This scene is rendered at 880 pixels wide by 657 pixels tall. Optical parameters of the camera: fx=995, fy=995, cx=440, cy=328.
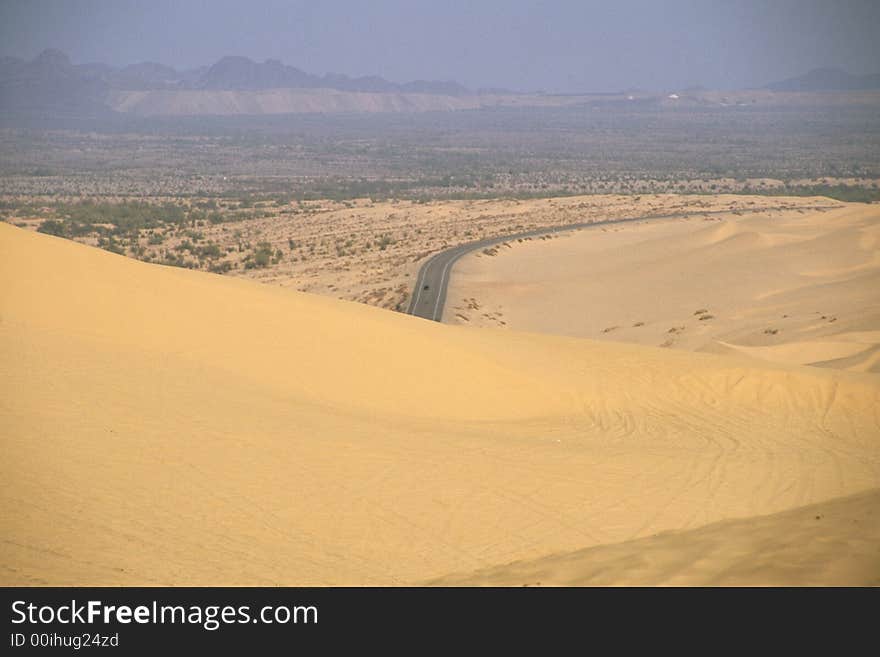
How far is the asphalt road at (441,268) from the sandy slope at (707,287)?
82cm

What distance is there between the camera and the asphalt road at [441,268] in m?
41.2

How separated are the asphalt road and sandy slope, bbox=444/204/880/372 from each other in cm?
82

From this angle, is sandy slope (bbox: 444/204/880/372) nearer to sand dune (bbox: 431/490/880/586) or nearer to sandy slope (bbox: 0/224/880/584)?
sandy slope (bbox: 0/224/880/584)

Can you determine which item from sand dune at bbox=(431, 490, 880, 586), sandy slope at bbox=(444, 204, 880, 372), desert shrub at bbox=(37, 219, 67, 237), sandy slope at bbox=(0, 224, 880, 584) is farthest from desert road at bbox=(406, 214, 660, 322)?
sand dune at bbox=(431, 490, 880, 586)

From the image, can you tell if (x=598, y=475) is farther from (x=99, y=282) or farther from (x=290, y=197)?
(x=290, y=197)

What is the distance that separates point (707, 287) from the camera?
48.0 m

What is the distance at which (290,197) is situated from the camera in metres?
104

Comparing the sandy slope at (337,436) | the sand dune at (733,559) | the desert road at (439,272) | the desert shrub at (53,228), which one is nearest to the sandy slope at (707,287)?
the desert road at (439,272)

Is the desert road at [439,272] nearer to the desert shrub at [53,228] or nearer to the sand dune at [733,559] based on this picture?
the desert shrub at [53,228]

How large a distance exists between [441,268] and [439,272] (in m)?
1.47

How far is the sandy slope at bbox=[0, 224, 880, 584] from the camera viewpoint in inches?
419

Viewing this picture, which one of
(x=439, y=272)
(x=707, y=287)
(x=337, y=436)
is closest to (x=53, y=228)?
(x=439, y=272)

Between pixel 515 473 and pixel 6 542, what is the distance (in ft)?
23.1
